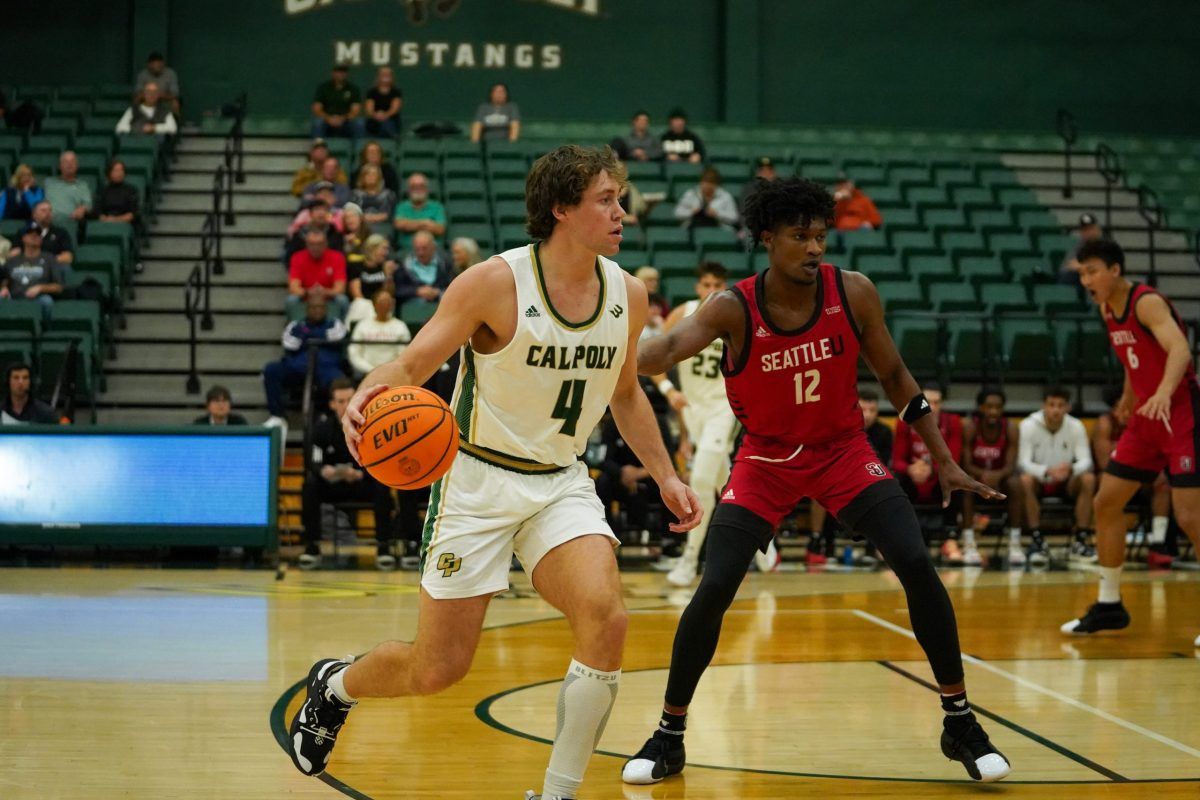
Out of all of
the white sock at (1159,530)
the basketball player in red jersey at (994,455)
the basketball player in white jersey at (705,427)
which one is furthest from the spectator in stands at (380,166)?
the white sock at (1159,530)

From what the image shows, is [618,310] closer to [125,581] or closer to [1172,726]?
[1172,726]

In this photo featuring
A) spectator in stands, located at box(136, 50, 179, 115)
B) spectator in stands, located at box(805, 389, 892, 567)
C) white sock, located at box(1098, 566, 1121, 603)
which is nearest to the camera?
white sock, located at box(1098, 566, 1121, 603)

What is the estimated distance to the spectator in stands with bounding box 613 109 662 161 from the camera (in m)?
17.4

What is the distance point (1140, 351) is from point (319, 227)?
8.55m

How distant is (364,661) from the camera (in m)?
4.39

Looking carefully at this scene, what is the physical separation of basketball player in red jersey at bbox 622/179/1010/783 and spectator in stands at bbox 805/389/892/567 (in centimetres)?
635

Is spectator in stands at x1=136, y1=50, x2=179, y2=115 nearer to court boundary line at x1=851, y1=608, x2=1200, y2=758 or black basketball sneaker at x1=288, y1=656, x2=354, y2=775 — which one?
court boundary line at x1=851, y1=608, x2=1200, y2=758

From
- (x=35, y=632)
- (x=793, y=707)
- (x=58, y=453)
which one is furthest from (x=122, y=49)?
(x=793, y=707)

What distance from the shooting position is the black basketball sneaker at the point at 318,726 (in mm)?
4484

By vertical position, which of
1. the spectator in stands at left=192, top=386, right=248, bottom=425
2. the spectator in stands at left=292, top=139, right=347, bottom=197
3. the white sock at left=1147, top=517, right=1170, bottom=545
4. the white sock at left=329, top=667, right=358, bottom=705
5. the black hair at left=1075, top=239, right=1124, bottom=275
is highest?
the spectator in stands at left=292, top=139, right=347, bottom=197

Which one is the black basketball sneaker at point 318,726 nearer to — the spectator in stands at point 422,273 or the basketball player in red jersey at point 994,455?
the basketball player in red jersey at point 994,455

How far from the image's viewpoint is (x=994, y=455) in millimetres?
12117

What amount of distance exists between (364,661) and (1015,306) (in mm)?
11791

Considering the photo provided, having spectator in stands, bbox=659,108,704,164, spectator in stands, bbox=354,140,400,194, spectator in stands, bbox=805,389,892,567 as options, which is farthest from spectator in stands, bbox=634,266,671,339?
spectator in stands, bbox=659,108,704,164
